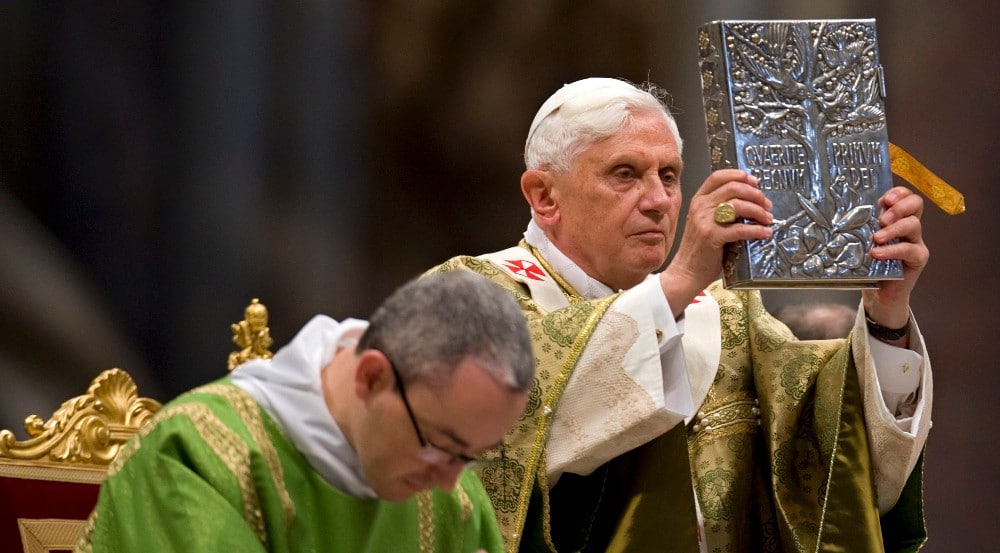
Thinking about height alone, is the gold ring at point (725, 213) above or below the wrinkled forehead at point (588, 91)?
below

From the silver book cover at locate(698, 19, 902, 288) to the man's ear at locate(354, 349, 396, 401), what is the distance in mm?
1193

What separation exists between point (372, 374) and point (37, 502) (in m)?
1.28

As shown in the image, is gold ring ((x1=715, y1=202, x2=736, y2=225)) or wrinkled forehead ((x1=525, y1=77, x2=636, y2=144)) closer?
gold ring ((x1=715, y1=202, x2=736, y2=225))

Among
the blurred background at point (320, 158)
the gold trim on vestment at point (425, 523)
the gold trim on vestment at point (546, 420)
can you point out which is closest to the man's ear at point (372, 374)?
the gold trim on vestment at point (425, 523)

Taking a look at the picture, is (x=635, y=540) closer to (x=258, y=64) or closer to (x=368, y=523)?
(x=368, y=523)

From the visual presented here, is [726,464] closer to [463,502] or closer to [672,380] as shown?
[672,380]

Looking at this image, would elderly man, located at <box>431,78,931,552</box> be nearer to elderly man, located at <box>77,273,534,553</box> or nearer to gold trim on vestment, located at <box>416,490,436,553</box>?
gold trim on vestment, located at <box>416,490,436,553</box>

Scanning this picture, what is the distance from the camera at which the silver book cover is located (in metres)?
3.27

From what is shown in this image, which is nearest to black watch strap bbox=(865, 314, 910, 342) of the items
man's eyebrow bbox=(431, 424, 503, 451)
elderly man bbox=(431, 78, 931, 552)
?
elderly man bbox=(431, 78, 931, 552)

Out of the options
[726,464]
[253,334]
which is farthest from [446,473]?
[726,464]

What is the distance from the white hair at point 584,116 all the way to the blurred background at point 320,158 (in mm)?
1050

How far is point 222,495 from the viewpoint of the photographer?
2.33 m

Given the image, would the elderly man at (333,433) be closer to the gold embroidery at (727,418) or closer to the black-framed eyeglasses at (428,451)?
the black-framed eyeglasses at (428,451)

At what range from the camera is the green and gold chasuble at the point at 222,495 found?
7.50 feet
